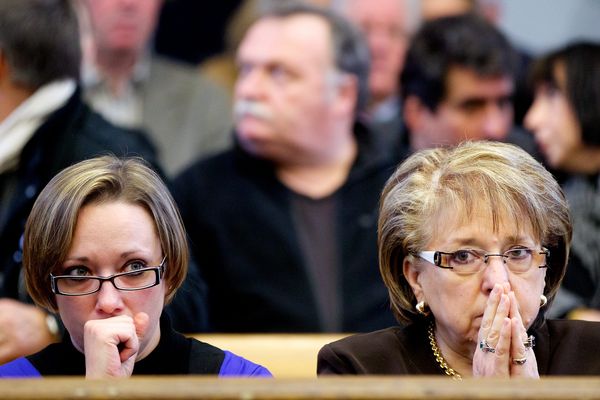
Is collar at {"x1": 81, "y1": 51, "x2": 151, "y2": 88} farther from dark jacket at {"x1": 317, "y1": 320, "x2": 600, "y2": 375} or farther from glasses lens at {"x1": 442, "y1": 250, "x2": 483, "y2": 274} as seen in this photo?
glasses lens at {"x1": 442, "y1": 250, "x2": 483, "y2": 274}

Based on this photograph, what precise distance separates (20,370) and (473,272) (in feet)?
2.98

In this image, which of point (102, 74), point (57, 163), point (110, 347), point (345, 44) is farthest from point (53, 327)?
point (102, 74)

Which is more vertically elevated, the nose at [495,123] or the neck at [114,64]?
the neck at [114,64]

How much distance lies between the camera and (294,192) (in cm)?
421

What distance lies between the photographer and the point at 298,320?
3.97 m

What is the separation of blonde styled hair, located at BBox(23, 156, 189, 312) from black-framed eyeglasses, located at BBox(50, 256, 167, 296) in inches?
1.4

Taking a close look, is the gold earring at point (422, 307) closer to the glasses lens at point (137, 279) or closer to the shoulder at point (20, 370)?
the glasses lens at point (137, 279)

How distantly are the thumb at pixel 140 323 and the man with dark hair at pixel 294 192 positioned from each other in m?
1.65

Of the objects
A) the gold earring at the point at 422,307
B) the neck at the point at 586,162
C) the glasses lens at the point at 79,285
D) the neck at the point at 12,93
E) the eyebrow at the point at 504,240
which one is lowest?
the gold earring at the point at 422,307

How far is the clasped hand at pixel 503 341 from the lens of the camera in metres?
2.24

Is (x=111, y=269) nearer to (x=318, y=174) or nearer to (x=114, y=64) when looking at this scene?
(x=318, y=174)

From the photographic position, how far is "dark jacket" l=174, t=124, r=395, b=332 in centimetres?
398

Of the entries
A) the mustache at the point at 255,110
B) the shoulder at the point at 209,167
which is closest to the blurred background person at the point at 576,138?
the mustache at the point at 255,110

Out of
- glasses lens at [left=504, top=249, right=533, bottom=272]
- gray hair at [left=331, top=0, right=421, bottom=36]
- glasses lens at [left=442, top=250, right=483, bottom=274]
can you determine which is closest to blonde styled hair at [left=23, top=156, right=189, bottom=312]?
glasses lens at [left=442, top=250, right=483, bottom=274]
